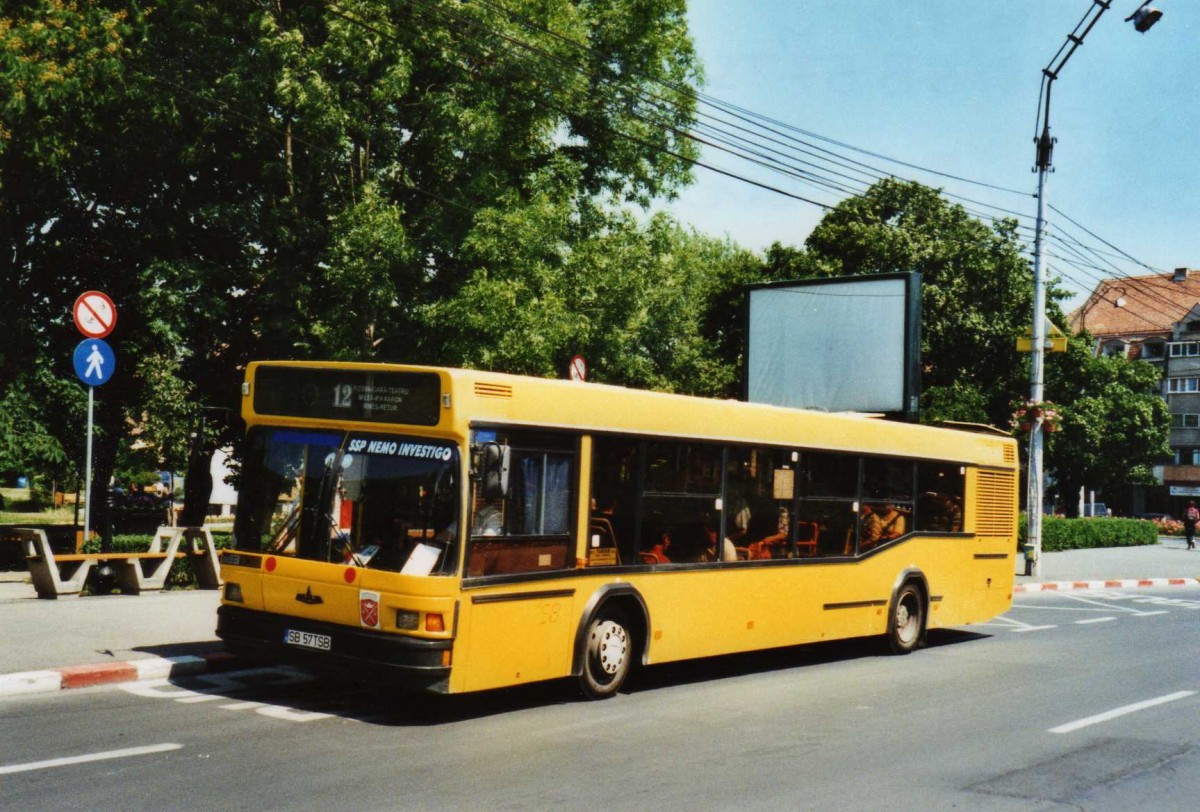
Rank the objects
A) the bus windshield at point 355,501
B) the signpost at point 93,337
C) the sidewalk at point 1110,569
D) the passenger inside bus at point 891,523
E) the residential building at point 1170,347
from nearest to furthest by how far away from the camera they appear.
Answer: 1. the bus windshield at point 355,501
2. the passenger inside bus at point 891,523
3. the signpost at point 93,337
4. the sidewalk at point 1110,569
5. the residential building at point 1170,347

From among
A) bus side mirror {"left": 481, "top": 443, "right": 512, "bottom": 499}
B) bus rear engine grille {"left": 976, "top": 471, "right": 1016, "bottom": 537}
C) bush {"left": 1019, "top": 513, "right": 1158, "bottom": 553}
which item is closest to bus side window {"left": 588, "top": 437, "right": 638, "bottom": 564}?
bus side mirror {"left": 481, "top": 443, "right": 512, "bottom": 499}

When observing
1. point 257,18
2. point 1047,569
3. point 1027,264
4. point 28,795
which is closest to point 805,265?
point 1027,264

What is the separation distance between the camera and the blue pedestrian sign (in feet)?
43.9

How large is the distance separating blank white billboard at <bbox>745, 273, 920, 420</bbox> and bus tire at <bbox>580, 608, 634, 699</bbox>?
43.1ft

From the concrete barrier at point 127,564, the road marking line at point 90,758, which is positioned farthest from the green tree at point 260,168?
the road marking line at point 90,758

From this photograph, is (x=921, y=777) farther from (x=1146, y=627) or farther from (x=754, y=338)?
(x=754, y=338)

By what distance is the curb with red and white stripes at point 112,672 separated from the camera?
29.8 ft

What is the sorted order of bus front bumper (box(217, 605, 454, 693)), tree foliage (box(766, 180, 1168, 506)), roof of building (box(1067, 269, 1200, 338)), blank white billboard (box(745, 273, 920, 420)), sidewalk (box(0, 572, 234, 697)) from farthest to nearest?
roof of building (box(1067, 269, 1200, 338))
tree foliage (box(766, 180, 1168, 506))
blank white billboard (box(745, 273, 920, 420))
sidewalk (box(0, 572, 234, 697))
bus front bumper (box(217, 605, 454, 693))

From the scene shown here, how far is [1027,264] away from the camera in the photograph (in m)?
44.8

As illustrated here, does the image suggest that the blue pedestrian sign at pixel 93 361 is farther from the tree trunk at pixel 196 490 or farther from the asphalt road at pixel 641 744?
the tree trunk at pixel 196 490

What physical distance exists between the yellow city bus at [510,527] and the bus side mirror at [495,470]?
0.01m

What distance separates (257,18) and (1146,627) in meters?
18.2

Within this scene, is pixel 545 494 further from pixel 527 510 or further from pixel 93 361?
pixel 93 361

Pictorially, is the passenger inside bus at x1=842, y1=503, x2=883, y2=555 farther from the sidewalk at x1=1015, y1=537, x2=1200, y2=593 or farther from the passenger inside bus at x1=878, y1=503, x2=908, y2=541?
the sidewalk at x1=1015, y1=537, x2=1200, y2=593
